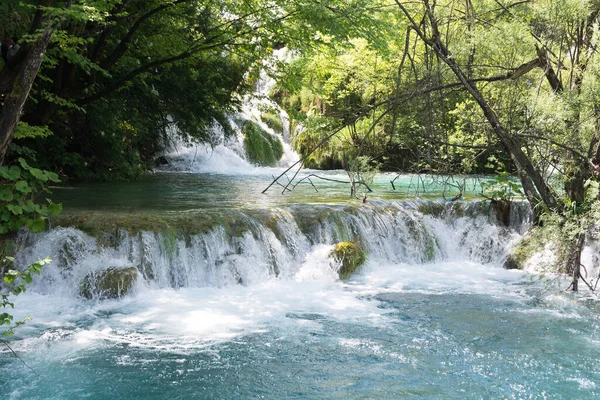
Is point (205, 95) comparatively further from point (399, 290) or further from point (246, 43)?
point (399, 290)

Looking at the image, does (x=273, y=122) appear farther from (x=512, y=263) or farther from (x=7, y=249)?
(x=7, y=249)

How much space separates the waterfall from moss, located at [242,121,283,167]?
10.4 metres

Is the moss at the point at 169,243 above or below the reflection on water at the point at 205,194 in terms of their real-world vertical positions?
below

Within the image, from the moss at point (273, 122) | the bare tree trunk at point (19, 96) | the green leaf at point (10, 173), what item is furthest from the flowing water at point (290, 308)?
the moss at point (273, 122)

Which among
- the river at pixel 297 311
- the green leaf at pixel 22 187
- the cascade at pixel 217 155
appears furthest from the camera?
the cascade at pixel 217 155

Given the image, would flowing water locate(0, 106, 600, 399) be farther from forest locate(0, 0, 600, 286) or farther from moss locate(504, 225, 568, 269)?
forest locate(0, 0, 600, 286)

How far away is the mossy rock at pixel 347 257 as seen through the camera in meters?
9.02

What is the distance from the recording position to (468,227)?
11.4 m

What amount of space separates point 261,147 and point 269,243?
1258 cm

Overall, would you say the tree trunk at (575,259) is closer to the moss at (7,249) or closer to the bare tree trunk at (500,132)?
the bare tree trunk at (500,132)

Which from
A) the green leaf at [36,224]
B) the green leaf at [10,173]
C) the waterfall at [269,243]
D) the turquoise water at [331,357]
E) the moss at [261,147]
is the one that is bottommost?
the turquoise water at [331,357]

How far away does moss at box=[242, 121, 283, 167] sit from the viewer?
68.8ft

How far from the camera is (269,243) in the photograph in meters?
9.12

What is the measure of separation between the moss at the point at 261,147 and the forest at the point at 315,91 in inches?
162
